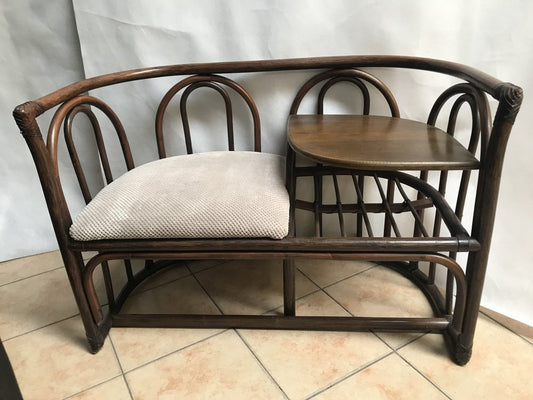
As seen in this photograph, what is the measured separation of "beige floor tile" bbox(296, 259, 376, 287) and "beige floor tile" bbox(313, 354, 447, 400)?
0.36 metres

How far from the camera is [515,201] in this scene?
1080 millimetres

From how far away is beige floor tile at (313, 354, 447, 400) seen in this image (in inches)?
36.3

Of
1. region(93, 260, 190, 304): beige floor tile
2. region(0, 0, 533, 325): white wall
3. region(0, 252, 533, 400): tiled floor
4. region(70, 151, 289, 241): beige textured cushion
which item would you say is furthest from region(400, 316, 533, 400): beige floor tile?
region(93, 260, 190, 304): beige floor tile

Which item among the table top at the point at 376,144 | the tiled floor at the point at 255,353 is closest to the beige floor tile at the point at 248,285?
the tiled floor at the point at 255,353

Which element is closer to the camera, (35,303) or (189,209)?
(189,209)

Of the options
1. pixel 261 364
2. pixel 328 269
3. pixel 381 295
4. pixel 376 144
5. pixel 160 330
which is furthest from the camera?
pixel 328 269

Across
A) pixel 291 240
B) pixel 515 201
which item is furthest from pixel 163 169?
pixel 515 201

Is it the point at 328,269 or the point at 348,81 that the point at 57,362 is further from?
the point at 348,81

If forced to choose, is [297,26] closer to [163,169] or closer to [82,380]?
[163,169]

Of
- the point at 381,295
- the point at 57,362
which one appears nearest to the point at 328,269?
the point at 381,295

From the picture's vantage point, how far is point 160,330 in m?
1.13

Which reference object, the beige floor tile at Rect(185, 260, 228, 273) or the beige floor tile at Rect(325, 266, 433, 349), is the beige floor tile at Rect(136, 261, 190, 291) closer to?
the beige floor tile at Rect(185, 260, 228, 273)

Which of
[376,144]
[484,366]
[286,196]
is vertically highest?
[376,144]

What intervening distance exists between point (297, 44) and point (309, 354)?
0.88 metres
